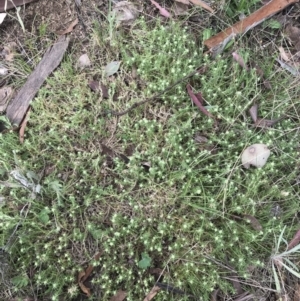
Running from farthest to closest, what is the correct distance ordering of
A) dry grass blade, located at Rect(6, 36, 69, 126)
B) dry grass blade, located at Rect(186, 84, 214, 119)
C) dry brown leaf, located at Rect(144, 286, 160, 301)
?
dry grass blade, located at Rect(6, 36, 69, 126) → dry grass blade, located at Rect(186, 84, 214, 119) → dry brown leaf, located at Rect(144, 286, 160, 301)

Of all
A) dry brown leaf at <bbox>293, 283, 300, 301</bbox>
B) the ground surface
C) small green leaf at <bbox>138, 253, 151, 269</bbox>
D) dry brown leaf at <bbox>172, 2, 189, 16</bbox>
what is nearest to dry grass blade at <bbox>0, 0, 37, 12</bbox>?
the ground surface

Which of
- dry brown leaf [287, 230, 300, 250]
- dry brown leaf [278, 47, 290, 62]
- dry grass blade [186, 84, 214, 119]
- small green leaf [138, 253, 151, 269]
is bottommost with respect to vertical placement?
dry brown leaf [287, 230, 300, 250]

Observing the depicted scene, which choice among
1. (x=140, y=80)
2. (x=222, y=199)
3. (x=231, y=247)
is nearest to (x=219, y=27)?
(x=140, y=80)

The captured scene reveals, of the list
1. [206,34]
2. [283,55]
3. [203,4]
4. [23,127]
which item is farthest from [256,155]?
[23,127]

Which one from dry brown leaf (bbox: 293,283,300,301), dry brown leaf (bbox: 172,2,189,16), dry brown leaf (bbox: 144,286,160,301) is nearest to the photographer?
dry brown leaf (bbox: 144,286,160,301)

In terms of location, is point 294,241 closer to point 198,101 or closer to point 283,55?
point 198,101

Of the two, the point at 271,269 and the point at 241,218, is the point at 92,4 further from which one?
the point at 271,269

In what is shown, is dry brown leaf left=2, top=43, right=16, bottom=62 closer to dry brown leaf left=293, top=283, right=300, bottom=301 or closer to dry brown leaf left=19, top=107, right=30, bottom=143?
dry brown leaf left=19, top=107, right=30, bottom=143

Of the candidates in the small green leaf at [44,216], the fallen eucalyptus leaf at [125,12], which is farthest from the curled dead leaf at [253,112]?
the small green leaf at [44,216]
